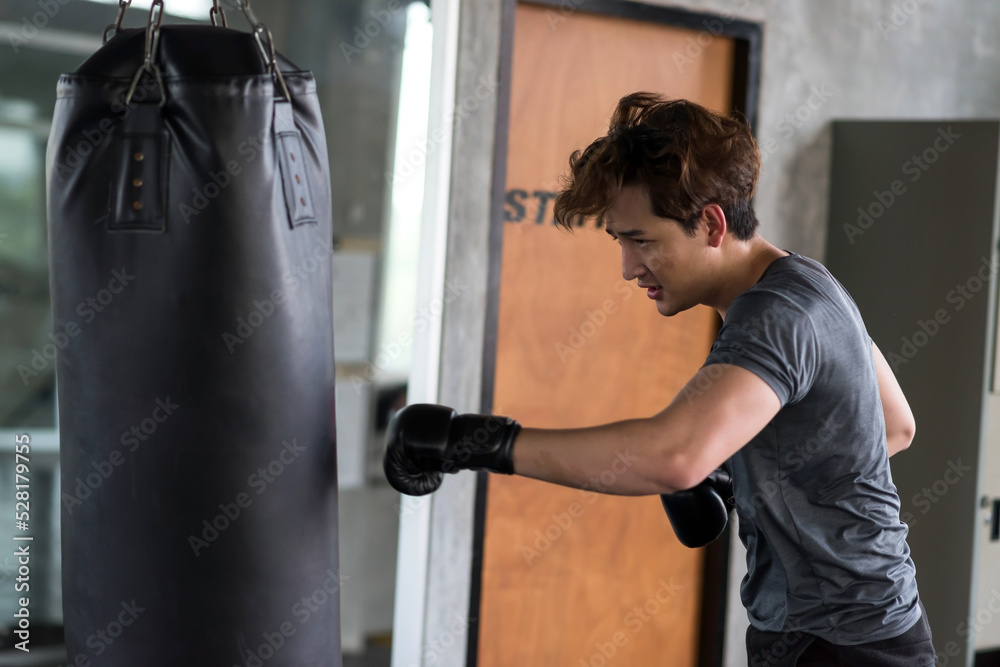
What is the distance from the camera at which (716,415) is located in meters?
1.15

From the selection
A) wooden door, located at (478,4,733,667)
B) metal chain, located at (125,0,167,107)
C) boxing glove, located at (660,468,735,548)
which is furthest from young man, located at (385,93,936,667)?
wooden door, located at (478,4,733,667)

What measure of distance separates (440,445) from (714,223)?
1.66ft

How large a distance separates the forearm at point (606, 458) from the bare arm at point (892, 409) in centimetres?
63

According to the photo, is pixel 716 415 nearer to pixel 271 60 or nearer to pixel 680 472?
pixel 680 472

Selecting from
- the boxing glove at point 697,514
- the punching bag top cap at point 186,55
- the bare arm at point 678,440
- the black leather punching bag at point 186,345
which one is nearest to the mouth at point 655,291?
the bare arm at point 678,440

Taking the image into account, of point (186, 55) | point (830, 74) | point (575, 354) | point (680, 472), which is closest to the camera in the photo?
point (680, 472)

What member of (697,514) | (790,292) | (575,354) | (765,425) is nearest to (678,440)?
(765,425)

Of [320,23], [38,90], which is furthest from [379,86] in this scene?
[38,90]

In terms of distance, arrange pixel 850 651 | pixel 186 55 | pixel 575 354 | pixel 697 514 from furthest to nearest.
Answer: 1. pixel 575 354
2. pixel 697 514
3. pixel 850 651
4. pixel 186 55

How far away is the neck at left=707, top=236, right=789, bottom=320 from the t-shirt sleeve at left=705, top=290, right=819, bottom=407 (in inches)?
6.2

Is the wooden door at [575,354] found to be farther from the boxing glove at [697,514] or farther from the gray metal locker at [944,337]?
the boxing glove at [697,514]

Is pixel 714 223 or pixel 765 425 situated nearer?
pixel 765 425

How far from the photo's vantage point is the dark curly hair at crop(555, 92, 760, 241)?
133 centimetres

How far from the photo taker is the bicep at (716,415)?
1.14 m
